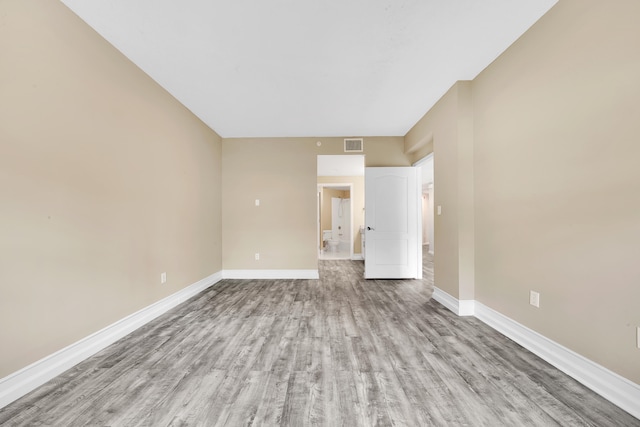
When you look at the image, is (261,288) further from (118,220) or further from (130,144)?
(130,144)

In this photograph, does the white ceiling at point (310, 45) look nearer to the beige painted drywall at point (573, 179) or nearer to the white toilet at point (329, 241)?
the beige painted drywall at point (573, 179)

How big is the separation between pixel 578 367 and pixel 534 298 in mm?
491

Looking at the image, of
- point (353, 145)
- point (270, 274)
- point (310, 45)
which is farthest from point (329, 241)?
point (310, 45)

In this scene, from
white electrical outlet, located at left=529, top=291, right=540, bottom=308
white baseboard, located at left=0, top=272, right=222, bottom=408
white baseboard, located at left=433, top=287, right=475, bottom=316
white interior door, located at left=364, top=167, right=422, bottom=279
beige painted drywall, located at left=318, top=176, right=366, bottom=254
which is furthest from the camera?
beige painted drywall, located at left=318, top=176, right=366, bottom=254

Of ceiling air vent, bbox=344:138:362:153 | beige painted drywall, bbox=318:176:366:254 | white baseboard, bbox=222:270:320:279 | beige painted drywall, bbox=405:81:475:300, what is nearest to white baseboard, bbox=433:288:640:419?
beige painted drywall, bbox=405:81:475:300

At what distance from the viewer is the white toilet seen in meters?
8.53

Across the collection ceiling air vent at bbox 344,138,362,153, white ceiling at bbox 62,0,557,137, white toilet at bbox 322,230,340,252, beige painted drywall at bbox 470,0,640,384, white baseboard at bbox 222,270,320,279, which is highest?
white ceiling at bbox 62,0,557,137

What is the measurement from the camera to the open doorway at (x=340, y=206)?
565 centimetres

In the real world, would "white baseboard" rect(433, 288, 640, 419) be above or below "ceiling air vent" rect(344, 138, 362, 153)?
below

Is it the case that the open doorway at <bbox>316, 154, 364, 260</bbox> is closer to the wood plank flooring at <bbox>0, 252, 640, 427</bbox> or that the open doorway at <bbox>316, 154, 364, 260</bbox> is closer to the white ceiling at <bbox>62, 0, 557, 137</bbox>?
the white ceiling at <bbox>62, 0, 557, 137</bbox>

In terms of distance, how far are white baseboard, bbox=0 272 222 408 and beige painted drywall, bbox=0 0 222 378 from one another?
2.0 inches

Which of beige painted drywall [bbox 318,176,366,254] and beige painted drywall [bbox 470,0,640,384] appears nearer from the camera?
beige painted drywall [bbox 470,0,640,384]

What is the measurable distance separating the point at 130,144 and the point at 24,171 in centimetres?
93

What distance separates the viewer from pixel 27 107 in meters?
1.54
